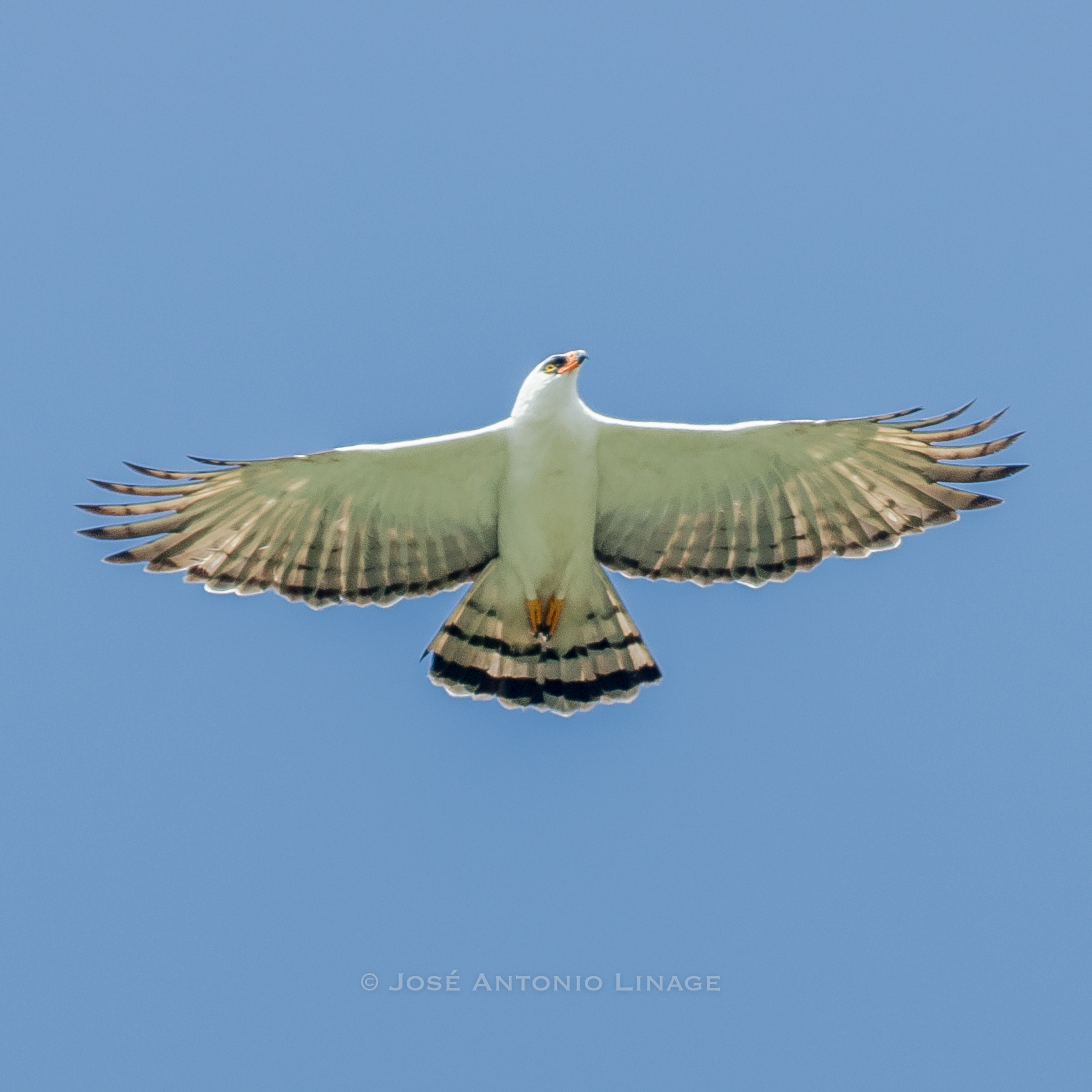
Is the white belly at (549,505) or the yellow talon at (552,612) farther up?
the white belly at (549,505)

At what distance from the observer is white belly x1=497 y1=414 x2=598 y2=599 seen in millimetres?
11266

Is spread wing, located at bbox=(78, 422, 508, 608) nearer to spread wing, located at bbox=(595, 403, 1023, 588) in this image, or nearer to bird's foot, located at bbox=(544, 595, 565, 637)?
bird's foot, located at bbox=(544, 595, 565, 637)

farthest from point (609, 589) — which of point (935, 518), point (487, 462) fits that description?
point (935, 518)

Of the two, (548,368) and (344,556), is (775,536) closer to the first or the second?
(548,368)

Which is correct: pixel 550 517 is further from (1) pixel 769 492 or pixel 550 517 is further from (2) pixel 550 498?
(1) pixel 769 492

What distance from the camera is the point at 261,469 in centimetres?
1122

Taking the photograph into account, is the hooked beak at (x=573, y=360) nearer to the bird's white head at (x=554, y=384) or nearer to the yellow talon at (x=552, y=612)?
the bird's white head at (x=554, y=384)

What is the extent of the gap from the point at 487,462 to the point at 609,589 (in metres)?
1.43

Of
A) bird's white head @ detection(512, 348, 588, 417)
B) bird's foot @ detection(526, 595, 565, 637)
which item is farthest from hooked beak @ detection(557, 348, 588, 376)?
bird's foot @ detection(526, 595, 565, 637)

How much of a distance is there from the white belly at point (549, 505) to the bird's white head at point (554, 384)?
4.0 inches

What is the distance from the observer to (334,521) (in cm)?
1176

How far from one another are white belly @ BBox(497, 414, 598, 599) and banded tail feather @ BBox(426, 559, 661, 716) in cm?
18

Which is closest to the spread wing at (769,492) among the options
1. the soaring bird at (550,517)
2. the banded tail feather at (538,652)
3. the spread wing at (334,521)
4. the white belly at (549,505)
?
the soaring bird at (550,517)

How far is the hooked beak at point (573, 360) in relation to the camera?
10984mm
